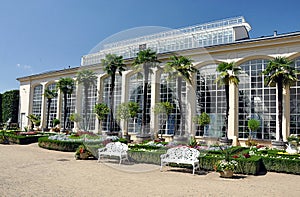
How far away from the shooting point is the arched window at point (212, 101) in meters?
17.8

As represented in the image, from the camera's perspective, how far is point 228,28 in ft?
73.9

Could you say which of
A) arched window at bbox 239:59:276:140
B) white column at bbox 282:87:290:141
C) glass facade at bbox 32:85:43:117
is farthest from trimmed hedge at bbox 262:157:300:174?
glass facade at bbox 32:85:43:117

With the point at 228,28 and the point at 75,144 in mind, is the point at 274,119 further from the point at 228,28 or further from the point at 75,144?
the point at 75,144

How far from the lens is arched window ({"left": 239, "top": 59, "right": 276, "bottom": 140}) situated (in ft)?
55.1

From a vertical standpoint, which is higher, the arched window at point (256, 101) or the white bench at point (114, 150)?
the arched window at point (256, 101)

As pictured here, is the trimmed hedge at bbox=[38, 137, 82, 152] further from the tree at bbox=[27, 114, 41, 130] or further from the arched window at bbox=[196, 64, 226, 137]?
the tree at bbox=[27, 114, 41, 130]

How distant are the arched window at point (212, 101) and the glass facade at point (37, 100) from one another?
2431cm

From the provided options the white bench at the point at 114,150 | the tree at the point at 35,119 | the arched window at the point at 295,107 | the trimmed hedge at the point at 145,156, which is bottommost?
the trimmed hedge at the point at 145,156

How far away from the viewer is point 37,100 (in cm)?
3497

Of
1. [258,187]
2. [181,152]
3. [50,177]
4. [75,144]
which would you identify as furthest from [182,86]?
[75,144]

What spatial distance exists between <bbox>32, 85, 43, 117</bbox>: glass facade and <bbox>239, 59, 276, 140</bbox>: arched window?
→ 27237 millimetres

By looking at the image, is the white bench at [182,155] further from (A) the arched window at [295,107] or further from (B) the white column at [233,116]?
(A) the arched window at [295,107]

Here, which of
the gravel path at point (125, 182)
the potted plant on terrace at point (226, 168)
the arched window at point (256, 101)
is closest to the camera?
the gravel path at point (125, 182)

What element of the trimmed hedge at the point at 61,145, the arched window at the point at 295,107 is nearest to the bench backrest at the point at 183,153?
the trimmed hedge at the point at 61,145
